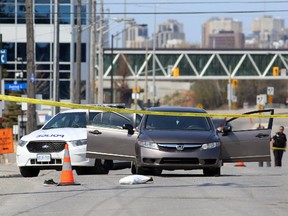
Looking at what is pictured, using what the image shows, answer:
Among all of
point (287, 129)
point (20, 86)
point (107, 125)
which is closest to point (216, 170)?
point (107, 125)

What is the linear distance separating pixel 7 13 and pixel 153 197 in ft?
179

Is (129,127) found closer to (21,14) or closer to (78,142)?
(78,142)

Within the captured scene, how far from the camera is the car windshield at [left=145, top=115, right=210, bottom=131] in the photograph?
2041cm

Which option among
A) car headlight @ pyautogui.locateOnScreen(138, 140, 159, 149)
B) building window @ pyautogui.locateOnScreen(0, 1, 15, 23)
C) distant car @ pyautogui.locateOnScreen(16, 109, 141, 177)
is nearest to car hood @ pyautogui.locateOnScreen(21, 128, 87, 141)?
distant car @ pyautogui.locateOnScreen(16, 109, 141, 177)

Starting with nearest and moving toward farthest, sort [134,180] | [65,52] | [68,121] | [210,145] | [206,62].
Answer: [134,180] < [210,145] < [68,121] < [65,52] < [206,62]

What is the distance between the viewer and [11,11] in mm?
68312

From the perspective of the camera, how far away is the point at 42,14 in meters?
67.6

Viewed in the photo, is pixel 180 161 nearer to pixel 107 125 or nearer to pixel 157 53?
pixel 107 125

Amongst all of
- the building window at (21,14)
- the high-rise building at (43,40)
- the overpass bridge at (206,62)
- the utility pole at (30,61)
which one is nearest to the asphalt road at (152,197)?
the utility pole at (30,61)

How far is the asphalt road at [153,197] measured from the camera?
13430 millimetres

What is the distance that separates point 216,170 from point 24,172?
4443 millimetres

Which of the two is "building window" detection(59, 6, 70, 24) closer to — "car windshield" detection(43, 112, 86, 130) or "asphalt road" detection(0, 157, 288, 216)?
"car windshield" detection(43, 112, 86, 130)

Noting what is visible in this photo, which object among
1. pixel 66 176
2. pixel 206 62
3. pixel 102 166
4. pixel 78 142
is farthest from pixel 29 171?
pixel 206 62

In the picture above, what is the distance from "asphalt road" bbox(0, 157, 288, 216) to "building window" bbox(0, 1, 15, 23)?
50.0 m
